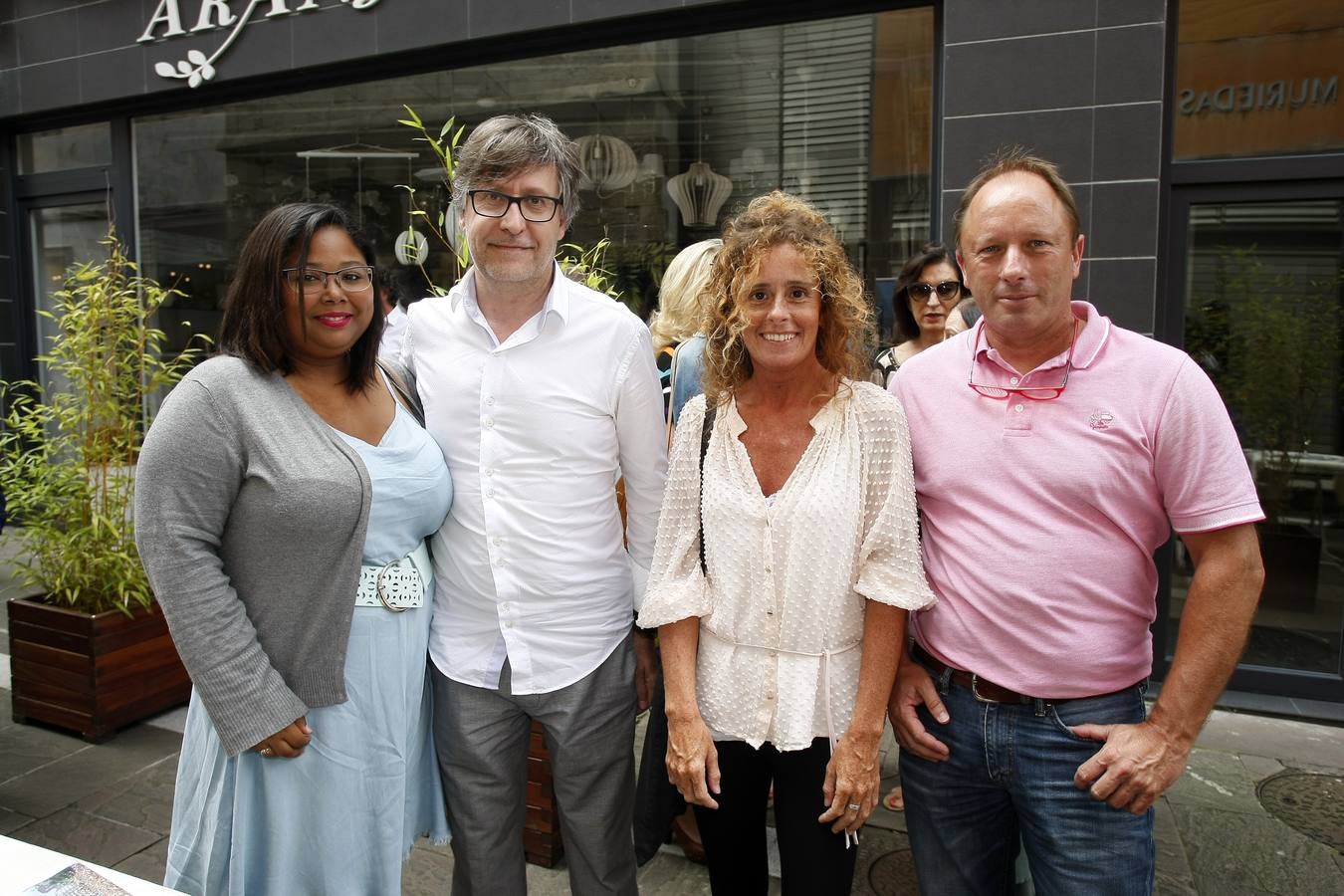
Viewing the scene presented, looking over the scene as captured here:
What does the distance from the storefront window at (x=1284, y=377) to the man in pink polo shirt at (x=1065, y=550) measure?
324 centimetres

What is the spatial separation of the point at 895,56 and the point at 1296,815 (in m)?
4.04

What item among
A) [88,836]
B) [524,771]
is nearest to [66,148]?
[88,836]

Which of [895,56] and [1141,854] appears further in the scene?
[895,56]

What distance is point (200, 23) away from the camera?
640 cm

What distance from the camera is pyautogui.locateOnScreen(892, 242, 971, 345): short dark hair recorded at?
12.7 feet

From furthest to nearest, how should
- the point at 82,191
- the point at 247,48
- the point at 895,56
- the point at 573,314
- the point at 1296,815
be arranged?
the point at 82,191, the point at 247,48, the point at 895,56, the point at 1296,815, the point at 573,314

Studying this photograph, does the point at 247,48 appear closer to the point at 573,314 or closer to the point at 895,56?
the point at 895,56

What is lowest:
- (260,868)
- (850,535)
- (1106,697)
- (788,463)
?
(260,868)

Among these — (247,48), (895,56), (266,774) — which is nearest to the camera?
(266,774)

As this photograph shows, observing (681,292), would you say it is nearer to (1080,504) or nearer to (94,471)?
(1080,504)

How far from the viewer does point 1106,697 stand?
1.80 m

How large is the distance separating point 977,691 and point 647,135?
477cm

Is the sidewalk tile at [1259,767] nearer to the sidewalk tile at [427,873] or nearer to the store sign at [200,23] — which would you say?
the sidewalk tile at [427,873]

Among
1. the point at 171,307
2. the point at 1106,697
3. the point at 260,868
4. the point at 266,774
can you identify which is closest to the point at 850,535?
the point at 1106,697
